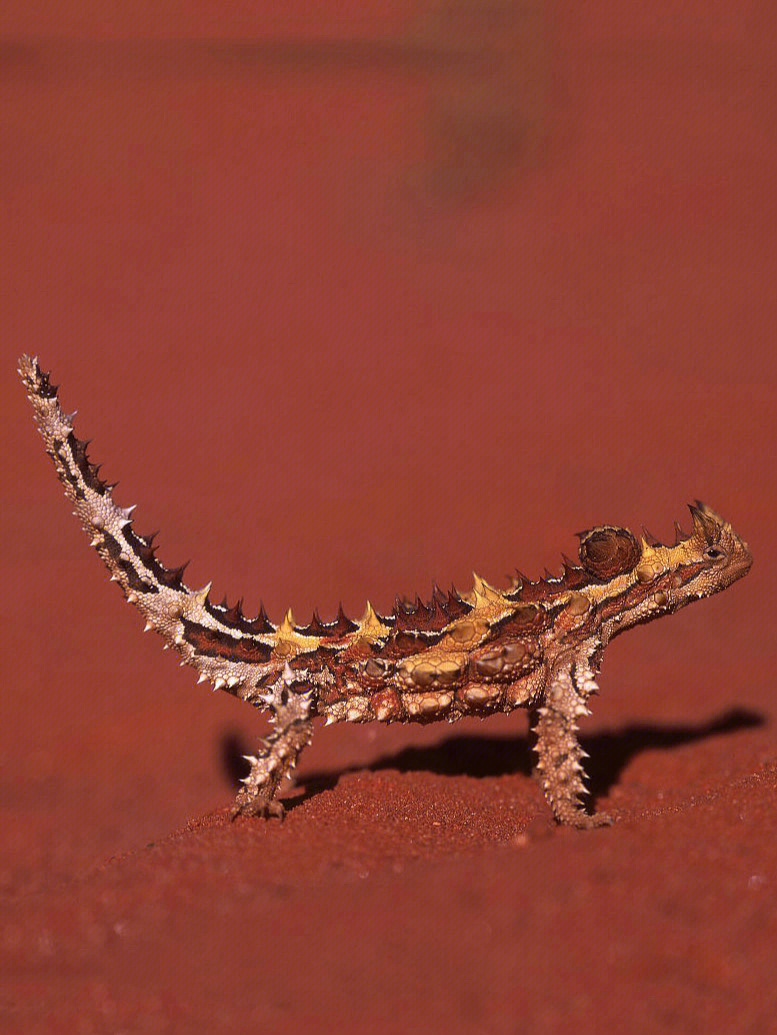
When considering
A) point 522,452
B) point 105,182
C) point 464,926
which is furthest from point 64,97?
point 464,926

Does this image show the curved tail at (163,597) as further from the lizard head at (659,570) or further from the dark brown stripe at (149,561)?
the lizard head at (659,570)

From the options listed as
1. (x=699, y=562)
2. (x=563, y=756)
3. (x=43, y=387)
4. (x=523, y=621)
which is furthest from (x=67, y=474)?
(x=699, y=562)

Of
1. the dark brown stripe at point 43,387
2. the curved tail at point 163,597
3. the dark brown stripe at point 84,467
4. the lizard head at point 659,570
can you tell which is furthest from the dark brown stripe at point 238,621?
the lizard head at point 659,570

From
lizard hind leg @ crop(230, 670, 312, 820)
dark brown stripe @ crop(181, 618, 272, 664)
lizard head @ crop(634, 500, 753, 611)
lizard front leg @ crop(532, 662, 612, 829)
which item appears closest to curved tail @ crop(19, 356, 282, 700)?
dark brown stripe @ crop(181, 618, 272, 664)

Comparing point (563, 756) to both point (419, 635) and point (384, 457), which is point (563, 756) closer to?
point (419, 635)

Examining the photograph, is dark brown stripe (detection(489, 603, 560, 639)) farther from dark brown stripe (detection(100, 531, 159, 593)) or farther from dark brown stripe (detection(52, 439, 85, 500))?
dark brown stripe (detection(52, 439, 85, 500))

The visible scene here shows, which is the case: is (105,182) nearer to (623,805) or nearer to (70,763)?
(70,763)

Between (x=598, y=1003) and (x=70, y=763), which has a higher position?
(x=70, y=763)
